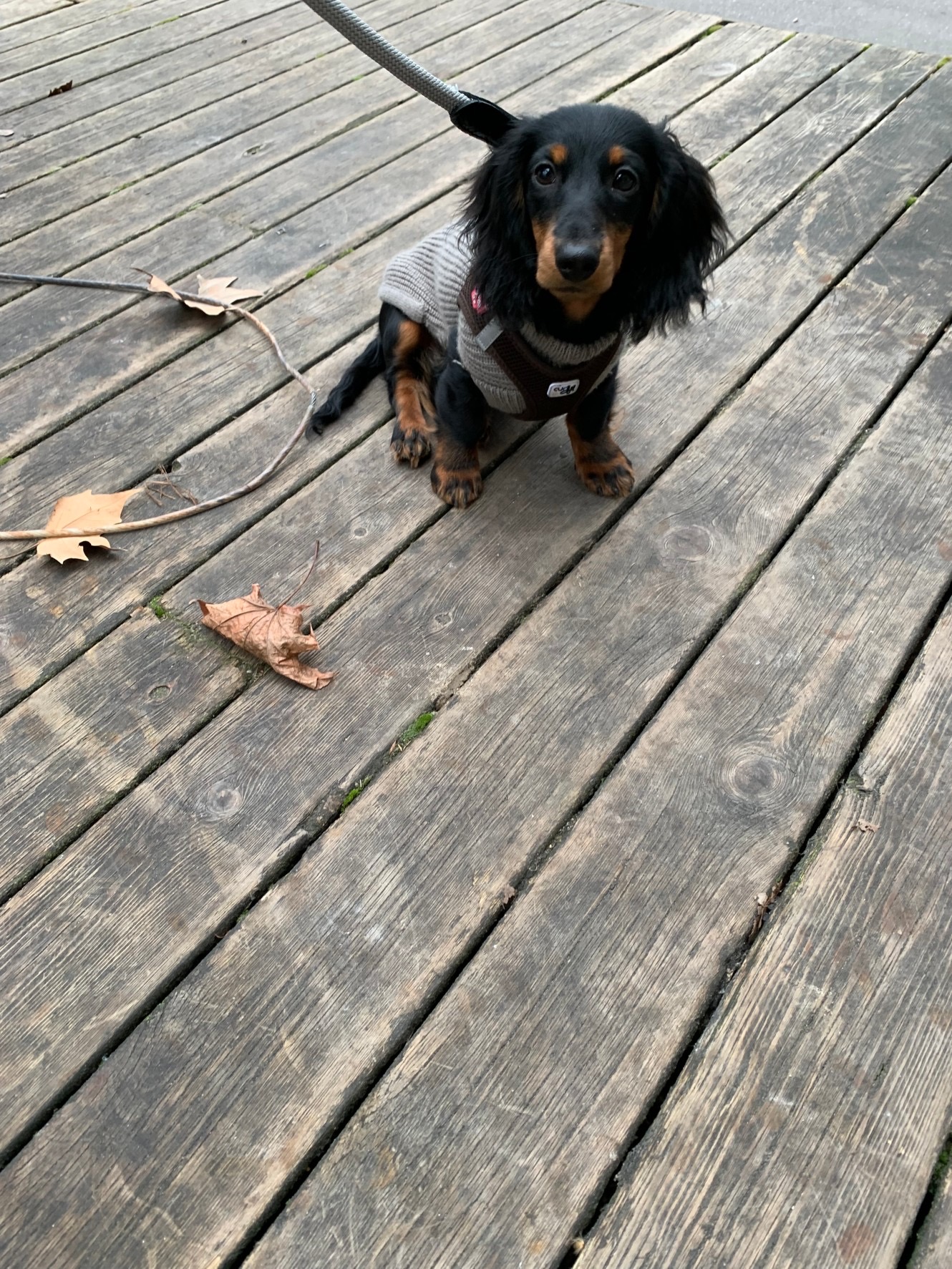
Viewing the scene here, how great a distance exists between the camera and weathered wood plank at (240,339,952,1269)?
1.12m

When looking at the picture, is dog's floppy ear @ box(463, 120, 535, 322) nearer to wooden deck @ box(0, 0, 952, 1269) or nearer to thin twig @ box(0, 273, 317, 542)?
wooden deck @ box(0, 0, 952, 1269)

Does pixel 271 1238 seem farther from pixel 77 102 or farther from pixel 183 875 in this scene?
pixel 77 102

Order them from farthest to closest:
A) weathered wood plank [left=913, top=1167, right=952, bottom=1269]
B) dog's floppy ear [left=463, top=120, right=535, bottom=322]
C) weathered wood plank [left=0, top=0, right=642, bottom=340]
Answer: weathered wood plank [left=0, top=0, right=642, bottom=340] → dog's floppy ear [left=463, top=120, right=535, bottom=322] → weathered wood plank [left=913, top=1167, right=952, bottom=1269]

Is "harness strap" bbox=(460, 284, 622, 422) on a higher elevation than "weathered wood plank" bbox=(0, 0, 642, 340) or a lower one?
higher

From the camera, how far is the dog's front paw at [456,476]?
1.97 m

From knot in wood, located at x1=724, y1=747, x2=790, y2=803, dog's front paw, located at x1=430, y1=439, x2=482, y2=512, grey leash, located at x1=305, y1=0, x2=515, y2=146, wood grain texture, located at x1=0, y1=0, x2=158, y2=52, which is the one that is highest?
grey leash, located at x1=305, y1=0, x2=515, y2=146

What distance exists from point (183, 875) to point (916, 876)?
1.07 meters

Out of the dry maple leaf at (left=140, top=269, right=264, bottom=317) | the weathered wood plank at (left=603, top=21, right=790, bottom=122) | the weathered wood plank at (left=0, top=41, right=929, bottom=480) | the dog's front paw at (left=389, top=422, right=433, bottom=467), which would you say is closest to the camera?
the dog's front paw at (left=389, top=422, right=433, bottom=467)

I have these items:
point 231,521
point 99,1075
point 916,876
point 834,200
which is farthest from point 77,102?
point 916,876

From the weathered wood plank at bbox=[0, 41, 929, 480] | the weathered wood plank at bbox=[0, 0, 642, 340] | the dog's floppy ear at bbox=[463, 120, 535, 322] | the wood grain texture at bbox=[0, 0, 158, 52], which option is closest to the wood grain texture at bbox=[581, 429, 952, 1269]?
the dog's floppy ear at bbox=[463, 120, 535, 322]

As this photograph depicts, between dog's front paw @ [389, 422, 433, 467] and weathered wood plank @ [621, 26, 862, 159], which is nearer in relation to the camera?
dog's front paw @ [389, 422, 433, 467]

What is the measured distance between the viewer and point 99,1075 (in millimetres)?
1227

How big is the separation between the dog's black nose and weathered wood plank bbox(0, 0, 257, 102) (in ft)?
9.22

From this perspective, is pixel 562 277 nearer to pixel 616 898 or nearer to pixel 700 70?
pixel 616 898
